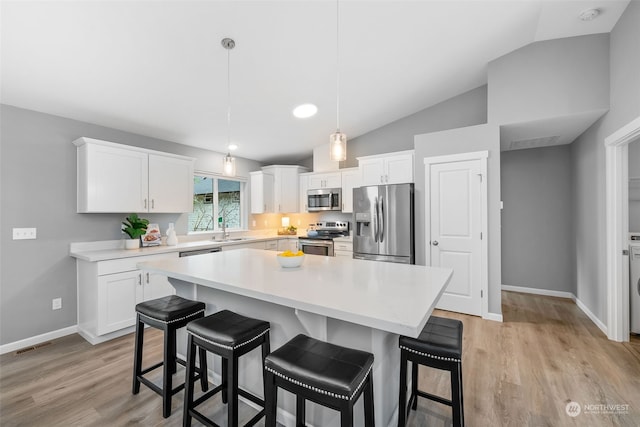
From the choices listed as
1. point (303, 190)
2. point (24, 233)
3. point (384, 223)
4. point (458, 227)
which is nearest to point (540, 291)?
point (458, 227)

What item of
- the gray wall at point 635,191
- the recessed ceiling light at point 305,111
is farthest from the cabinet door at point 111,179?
the gray wall at point 635,191

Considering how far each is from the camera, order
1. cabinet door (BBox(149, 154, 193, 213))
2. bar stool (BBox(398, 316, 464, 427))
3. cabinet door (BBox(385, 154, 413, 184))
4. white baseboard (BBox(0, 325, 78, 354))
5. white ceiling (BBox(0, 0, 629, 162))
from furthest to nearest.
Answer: cabinet door (BBox(385, 154, 413, 184)), cabinet door (BBox(149, 154, 193, 213)), white baseboard (BBox(0, 325, 78, 354)), white ceiling (BBox(0, 0, 629, 162)), bar stool (BBox(398, 316, 464, 427))

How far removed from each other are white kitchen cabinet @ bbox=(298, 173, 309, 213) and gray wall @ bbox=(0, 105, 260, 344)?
3.17 metres

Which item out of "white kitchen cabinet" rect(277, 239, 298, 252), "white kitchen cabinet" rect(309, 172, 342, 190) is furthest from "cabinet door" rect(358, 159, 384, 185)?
"white kitchen cabinet" rect(277, 239, 298, 252)

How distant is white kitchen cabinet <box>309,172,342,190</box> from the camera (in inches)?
199

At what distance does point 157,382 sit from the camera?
2.18 metres

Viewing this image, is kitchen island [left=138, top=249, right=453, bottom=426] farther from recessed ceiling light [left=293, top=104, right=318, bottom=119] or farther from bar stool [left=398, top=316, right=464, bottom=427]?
recessed ceiling light [left=293, top=104, right=318, bottom=119]

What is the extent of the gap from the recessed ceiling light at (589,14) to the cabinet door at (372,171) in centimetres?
252

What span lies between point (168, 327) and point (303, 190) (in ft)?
12.8

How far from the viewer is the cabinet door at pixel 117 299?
2.82 m

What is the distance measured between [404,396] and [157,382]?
1889mm

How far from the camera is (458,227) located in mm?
3557

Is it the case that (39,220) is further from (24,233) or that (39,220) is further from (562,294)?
(562,294)

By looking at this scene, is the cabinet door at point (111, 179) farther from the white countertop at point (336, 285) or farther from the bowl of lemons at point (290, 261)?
the bowl of lemons at point (290, 261)
